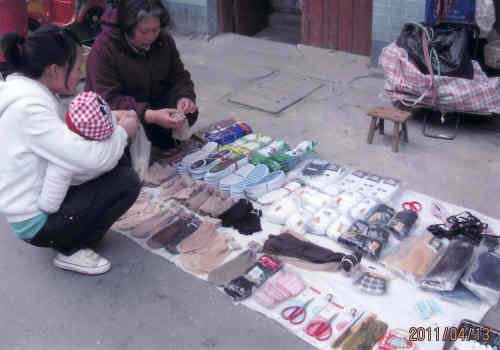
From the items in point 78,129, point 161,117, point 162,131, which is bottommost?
point 162,131

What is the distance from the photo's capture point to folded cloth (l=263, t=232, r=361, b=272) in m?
2.34

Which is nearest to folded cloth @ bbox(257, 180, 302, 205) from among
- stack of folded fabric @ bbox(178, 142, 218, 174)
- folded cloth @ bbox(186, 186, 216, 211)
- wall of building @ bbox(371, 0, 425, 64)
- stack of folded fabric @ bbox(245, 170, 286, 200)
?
stack of folded fabric @ bbox(245, 170, 286, 200)

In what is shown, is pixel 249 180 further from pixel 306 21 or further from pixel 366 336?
pixel 306 21

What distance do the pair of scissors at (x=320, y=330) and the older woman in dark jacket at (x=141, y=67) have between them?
4.95 feet

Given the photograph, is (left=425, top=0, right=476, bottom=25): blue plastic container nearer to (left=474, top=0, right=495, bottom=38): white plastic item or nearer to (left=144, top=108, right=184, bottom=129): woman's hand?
(left=474, top=0, right=495, bottom=38): white plastic item

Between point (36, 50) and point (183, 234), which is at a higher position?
point (36, 50)

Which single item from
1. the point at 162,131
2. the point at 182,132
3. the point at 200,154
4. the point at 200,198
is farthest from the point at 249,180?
the point at 162,131

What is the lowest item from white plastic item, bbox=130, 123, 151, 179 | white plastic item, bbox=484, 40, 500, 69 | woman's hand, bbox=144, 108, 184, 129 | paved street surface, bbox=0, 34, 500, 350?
paved street surface, bbox=0, 34, 500, 350

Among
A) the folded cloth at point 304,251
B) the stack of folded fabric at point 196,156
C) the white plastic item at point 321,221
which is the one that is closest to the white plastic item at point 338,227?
the white plastic item at point 321,221

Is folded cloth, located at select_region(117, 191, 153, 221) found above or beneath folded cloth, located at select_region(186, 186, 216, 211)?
beneath

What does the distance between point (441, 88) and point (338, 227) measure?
1.55 m

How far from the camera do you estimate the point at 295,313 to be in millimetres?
2150

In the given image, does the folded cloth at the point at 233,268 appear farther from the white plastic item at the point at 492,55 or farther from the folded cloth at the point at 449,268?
the white plastic item at the point at 492,55

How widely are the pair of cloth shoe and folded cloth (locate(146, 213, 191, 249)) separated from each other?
0.73ft
